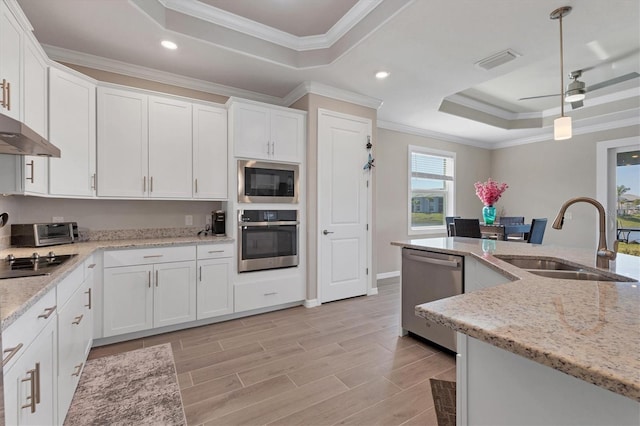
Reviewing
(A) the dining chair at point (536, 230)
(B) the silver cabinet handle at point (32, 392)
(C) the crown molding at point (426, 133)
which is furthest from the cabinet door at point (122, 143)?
(A) the dining chair at point (536, 230)

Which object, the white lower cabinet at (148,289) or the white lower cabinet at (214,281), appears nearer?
the white lower cabinet at (148,289)

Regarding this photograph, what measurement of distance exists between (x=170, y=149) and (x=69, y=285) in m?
1.81

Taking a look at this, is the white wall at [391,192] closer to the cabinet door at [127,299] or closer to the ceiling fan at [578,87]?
the ceiling fan at [578,87]

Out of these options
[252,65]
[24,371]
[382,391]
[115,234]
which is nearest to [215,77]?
[252,65]

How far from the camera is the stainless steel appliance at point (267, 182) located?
3330 mm

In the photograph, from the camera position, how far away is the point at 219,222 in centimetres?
345

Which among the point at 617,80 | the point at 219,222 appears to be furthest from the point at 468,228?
the point at 219,222

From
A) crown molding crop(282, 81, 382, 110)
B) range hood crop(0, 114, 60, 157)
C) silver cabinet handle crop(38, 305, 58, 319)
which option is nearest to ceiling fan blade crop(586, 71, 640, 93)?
crown molding crop(282, 81, 382, 110)

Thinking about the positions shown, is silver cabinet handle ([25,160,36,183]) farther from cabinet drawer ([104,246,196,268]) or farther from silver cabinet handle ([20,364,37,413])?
silver cabinet handle ([20,364,37,413])

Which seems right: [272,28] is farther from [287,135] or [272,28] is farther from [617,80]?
[617,80]

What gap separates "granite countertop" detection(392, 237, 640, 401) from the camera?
0.55 m

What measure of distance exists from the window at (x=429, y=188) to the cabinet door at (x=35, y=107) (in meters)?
4.92

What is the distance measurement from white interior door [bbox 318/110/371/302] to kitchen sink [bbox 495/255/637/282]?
84.8 inches

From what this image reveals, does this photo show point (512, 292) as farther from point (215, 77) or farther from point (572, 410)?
point (215, 77)
